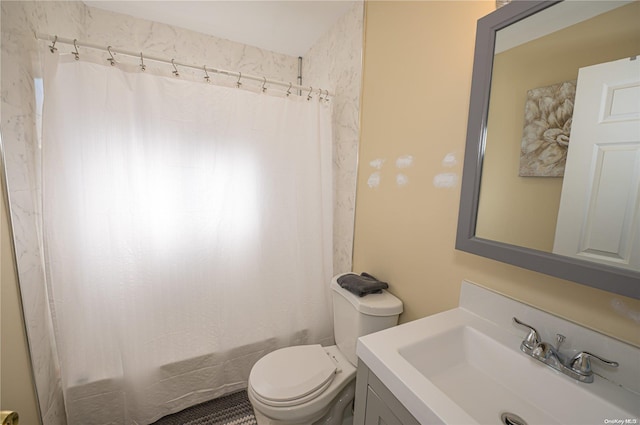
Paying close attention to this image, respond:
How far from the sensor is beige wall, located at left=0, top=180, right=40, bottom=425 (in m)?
0.89

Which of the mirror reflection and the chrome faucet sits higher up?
the mirror reflection

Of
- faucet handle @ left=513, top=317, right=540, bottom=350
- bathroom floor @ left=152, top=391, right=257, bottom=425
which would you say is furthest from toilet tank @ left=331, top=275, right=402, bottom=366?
bathroom floor @ left=152, top=391, right=257, bottom=425

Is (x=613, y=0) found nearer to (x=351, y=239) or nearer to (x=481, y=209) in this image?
(x=481, y=209)

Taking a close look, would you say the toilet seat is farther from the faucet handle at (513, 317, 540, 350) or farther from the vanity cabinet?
the faucet handle at (513, 317, 540, 350)

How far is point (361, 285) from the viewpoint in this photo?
129 cm

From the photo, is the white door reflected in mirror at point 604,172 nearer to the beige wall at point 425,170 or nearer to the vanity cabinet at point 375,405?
the beige wall at point 425,170

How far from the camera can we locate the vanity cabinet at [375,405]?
688mm

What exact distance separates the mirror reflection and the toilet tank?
1.82 ft

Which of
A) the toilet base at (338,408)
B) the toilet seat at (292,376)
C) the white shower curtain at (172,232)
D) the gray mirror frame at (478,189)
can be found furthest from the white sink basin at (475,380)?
the white shower curtain at (172,232)

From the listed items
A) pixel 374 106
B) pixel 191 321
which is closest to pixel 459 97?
pixel 374 106

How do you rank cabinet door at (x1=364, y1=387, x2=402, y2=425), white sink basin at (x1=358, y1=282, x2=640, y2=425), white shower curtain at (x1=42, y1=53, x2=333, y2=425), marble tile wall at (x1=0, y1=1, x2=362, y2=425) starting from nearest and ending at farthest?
white sink basin at (x1=358, y1=282, x2=640, y2=425) → cabinet door at (x1=364, y1=387, x2=402, y2=425) → marble tile wall at (x1=0, y1=1, x2=362, y2=425) → white shower curtain at (x1=42, y1=53, x2=333, y2=425)

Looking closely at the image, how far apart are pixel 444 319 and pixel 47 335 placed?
188 centimetres

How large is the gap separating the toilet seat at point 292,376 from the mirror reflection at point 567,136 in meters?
0.97

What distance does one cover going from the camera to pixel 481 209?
93 centimetres
